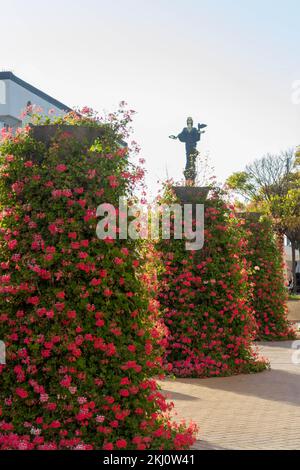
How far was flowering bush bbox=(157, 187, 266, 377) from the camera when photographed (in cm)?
1158

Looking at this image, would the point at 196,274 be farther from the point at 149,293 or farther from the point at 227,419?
the point at 149,293

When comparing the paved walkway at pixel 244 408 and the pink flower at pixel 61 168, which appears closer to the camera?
the pink flower at pixel 61 168

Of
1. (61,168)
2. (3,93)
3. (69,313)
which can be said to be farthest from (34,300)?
(3,93)

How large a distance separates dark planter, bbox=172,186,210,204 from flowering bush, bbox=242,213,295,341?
5.50 metres

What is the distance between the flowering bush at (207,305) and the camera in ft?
38.0

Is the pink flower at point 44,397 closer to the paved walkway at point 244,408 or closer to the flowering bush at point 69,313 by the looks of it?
the flowering bush at point 69,313

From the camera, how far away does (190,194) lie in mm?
12195

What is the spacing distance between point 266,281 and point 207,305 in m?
5.91

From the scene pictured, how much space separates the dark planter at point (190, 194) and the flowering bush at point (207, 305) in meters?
0.26

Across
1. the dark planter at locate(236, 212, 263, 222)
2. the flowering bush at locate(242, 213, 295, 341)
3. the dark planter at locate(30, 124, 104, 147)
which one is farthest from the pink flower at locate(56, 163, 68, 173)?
the dark planter at locate(236, 212, 263, 222)

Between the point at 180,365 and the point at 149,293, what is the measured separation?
5.50 metres

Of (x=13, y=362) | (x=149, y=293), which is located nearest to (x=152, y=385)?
(x=149, y=293)

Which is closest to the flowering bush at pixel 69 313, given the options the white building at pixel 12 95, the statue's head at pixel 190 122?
the statue's head at pixel 190 122

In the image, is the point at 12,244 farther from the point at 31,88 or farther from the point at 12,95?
the point at 31,88
